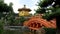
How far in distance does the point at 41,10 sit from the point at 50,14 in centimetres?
122

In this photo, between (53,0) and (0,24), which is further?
(53,0)

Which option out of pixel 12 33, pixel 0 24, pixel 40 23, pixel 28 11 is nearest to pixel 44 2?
pixel 0 24

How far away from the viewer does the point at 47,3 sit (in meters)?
13.5

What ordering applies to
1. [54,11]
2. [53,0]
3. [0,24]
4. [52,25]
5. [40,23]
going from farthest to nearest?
[40,23]
[52,25]
[53,0]
[54,11]
[0,24]

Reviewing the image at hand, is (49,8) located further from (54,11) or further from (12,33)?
(12,33)

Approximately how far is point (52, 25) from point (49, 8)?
810 centimetres

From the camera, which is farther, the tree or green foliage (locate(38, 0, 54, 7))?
green foliage (locate(38, 0, 54, 7))

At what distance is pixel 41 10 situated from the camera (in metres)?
14.1

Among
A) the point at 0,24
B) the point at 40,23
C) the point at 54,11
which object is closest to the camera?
the point at 0,24

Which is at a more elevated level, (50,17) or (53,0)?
(53,0)

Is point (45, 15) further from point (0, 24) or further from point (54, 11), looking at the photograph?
point (0, 24)

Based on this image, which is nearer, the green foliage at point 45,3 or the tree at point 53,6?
the tree at point 53,6

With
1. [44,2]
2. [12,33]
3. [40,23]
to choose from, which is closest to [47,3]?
[44,2]

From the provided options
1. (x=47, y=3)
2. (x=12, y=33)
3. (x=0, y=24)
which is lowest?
(x=12, y=33)
